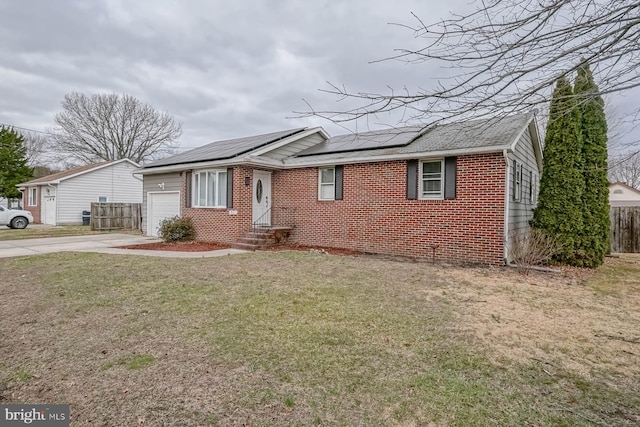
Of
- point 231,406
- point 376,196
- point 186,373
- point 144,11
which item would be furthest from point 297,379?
point 144,11

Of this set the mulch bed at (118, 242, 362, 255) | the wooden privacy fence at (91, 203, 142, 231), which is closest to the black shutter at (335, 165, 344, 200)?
the mulch bed at (118, 242, 362, 255)

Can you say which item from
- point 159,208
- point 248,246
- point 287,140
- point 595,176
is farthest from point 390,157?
point 159,208

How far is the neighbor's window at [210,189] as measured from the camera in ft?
39.7

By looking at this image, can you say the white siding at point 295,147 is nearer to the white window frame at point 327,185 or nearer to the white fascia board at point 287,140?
the white fascia board at point 287,140

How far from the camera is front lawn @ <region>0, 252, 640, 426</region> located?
2445 millimetres

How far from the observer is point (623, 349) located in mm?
3586

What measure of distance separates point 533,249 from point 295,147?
867cm

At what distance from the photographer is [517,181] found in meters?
9.58

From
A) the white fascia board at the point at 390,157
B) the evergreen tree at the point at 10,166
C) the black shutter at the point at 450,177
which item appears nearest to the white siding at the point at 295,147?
the white fascia board at the point at 390,157

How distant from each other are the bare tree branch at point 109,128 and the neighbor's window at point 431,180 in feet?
102

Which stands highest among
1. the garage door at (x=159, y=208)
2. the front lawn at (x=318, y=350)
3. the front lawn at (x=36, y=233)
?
the garage door at (x=159, y=208)

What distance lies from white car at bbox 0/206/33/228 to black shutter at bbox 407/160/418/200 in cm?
2151

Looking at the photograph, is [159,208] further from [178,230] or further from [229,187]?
[229,187]

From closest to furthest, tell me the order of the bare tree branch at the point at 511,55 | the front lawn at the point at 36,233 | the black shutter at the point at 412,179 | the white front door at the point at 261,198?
the bare tree branch at the point at 511,55 < the black shutter at the point at 412,179 < the white front door at the point at 261,198 < the front lawn at the point at 36,233
